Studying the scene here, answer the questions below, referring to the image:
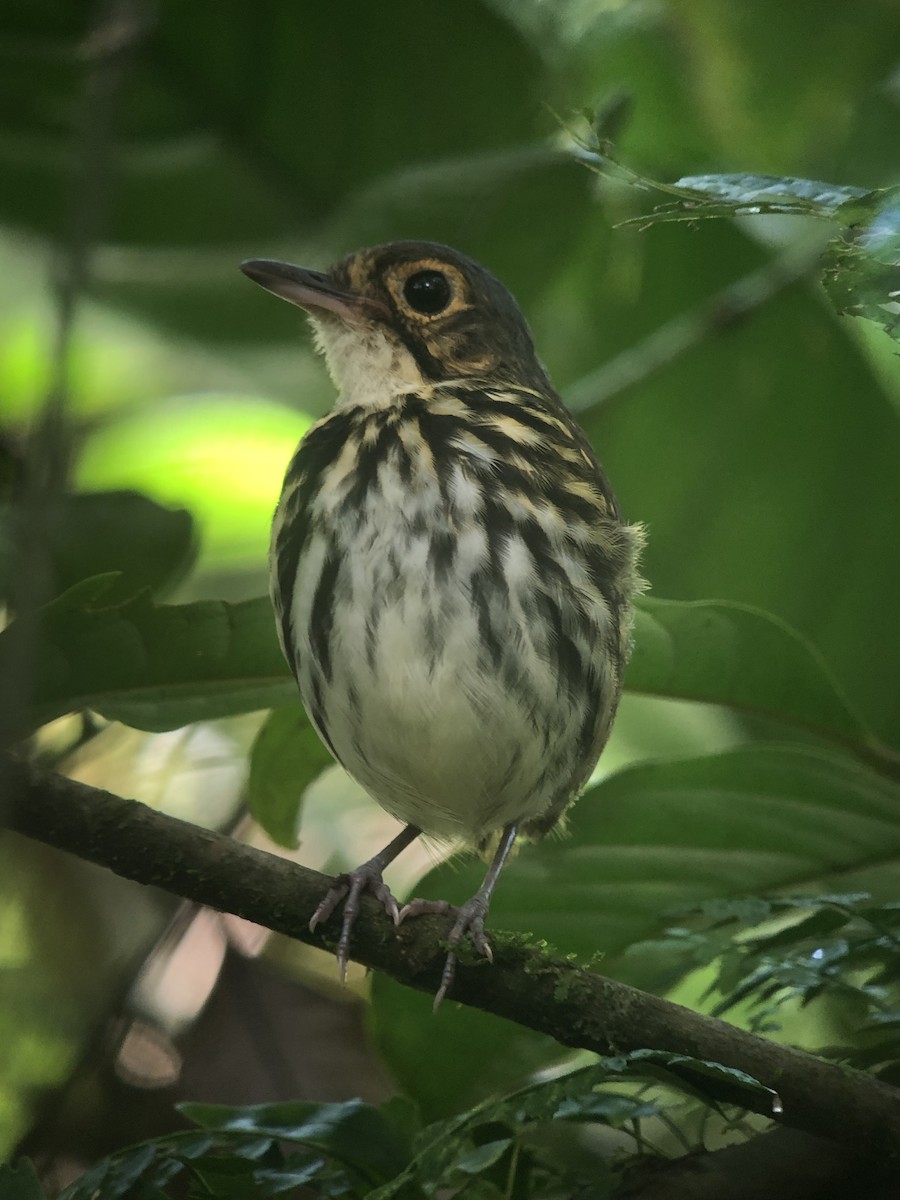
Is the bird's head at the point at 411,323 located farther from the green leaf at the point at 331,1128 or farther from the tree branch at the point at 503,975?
the green leaf at the point at 331,1128

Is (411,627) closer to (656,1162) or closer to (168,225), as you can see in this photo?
(656,1162)

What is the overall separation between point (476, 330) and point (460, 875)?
3.07 ft

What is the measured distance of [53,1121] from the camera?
250 centimetres

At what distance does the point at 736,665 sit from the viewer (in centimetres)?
209

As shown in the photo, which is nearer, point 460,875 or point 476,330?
point 460,875

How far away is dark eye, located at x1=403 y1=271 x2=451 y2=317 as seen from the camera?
2.47 metres

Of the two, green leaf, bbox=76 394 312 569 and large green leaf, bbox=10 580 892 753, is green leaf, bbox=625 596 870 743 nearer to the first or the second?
large green leaf, bbox=10 580 892 753

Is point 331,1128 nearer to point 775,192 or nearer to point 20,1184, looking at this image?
point 20,1184

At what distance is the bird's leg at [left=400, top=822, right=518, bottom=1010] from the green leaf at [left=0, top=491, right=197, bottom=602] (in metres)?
0.63

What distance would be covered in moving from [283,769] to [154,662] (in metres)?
0.42

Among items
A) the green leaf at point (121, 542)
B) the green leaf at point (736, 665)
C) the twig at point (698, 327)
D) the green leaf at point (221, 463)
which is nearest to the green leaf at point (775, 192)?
the green leaf at point (736, 665)

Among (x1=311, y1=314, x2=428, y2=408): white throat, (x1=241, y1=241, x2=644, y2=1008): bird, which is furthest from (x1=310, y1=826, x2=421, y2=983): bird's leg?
(x1=311, y1=314, x2=428, y2=408): white throat

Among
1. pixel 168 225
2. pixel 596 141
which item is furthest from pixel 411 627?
pixel 168 225

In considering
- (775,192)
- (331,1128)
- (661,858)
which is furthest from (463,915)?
(775,192)
